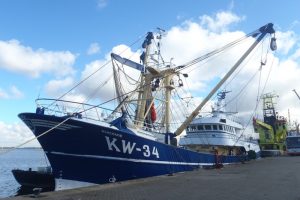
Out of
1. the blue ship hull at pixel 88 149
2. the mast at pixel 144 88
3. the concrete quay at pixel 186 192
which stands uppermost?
the mast at pixel 144 88

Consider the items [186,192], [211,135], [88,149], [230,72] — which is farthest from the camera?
[211,135]

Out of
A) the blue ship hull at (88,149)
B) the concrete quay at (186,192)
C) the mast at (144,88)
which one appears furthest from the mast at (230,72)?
the concrete quay at (186,192)

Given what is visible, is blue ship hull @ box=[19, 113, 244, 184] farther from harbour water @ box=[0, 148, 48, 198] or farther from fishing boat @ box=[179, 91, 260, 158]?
fishing boat @ box=[179, 91, 260, 158]

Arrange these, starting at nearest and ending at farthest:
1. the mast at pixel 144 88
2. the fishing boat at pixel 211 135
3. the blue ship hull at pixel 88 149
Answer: the blue ship hull at pixel 88 149 → the mast at pixel 144 88 → the fishing boat at pixel 211 135

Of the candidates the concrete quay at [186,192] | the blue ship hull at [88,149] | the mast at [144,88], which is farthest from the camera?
the mast at [144,88]

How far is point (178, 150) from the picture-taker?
22750 mm

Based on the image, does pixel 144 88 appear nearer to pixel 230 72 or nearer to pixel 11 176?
pixel 230 72

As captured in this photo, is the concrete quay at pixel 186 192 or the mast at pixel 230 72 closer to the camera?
the concrete quay at pixel 186 192

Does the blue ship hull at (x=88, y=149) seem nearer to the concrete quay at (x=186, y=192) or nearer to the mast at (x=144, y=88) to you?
the concrete quay at (x=186, y=192)

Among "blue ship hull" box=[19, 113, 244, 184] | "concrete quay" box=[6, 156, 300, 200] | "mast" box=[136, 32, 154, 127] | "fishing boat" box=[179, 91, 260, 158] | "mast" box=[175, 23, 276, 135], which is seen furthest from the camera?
"fishing boat" box=[179, 91, 260, 158]

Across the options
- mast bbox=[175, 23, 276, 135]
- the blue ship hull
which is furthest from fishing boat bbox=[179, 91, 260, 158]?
the blue ship hull

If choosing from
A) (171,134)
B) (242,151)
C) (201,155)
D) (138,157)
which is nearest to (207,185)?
(138,157)

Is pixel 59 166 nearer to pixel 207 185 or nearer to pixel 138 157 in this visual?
pixel 138 157

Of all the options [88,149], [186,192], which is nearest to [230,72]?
[88,149]
